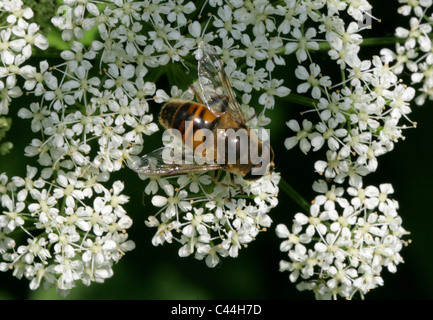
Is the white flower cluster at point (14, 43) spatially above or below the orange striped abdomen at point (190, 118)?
above

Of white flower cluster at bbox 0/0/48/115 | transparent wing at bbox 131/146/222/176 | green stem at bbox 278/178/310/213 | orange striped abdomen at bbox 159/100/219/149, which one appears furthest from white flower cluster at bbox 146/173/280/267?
white flower cluster at bbox 0/0/48/115

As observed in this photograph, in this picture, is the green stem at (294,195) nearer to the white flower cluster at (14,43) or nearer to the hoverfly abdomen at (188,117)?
the hoverfly abdomen at (188,117)

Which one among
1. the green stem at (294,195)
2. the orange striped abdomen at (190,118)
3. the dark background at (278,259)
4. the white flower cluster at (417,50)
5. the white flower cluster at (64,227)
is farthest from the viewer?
the dark background at (278,259)

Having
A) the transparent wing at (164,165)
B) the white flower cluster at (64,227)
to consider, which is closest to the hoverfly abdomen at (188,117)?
the transparent wing at (164,165)

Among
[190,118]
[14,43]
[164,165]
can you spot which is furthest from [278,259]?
[14,43]

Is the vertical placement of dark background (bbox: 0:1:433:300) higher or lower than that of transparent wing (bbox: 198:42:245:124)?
lower

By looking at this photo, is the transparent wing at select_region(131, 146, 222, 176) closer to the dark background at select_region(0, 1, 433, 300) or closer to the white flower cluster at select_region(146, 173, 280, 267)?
the white flower cluster at select_region(146, 173, 280, 267)

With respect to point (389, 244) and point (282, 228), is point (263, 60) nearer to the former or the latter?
point (282, 228)
